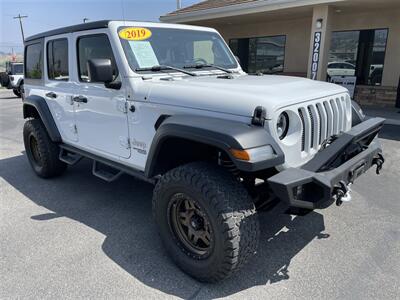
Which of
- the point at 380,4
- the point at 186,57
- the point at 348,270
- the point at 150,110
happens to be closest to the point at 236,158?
the point at 150,110

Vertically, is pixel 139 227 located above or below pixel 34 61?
below

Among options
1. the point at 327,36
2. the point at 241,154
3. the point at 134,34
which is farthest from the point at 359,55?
the point at 241,154

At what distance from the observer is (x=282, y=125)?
2365 mm

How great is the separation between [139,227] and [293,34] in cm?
1063

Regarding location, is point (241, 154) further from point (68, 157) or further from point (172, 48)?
point (68, 157)

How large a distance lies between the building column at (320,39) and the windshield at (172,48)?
6.40 m

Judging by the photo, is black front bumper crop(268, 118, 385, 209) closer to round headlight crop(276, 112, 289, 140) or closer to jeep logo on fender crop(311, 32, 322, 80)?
round headlight crop(276, 112, 289, 140)

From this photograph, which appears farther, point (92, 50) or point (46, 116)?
point (46, 116)

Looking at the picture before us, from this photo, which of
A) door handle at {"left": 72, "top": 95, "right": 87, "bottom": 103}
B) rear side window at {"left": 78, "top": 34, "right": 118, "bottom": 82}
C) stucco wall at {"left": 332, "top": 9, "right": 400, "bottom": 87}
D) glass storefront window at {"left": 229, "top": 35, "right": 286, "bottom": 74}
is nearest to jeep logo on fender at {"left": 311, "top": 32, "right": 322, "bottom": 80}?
stucco wall at {"left": 332, "top": 9, "right": 400, "bottom": 87}

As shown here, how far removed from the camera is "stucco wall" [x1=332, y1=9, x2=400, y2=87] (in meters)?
9.77

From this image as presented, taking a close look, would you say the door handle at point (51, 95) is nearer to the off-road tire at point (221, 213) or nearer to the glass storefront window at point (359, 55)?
the off-road tire at point (221, 213)

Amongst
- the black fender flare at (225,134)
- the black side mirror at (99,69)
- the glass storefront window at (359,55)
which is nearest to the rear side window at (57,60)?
the black side mirror at (99,69)

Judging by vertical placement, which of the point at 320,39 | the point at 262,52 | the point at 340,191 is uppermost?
the point at 320,39

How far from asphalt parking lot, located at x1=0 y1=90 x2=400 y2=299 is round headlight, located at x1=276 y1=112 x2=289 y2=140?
527 mm
